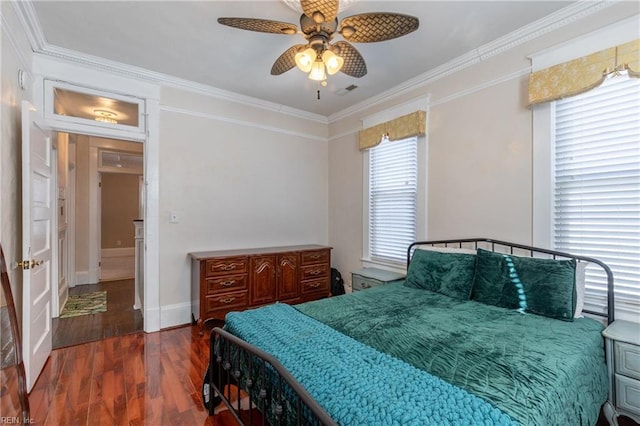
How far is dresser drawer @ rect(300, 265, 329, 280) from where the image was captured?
3.96 meters

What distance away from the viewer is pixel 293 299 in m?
3.88

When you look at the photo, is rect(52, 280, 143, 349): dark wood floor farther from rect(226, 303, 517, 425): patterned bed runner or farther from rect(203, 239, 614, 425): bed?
rect(226, 303, 517, 425): patterned bed runner

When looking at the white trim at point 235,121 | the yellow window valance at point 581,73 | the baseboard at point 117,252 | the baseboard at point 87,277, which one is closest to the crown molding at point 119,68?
the white trim at point 235,121

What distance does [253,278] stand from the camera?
3537mm

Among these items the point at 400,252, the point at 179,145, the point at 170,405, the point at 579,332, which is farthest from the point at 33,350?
the point at 579,332

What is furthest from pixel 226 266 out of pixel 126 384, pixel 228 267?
pixel 126 384

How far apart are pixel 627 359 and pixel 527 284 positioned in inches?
24.1

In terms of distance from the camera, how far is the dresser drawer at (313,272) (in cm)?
Answer: 396

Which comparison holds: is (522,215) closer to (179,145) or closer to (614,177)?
(614,177)

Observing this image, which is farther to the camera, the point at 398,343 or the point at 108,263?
the point at 108,263

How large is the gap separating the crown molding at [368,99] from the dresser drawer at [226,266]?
6.79 feet

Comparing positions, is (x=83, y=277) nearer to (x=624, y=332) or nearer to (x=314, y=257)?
(x=314, y=257)

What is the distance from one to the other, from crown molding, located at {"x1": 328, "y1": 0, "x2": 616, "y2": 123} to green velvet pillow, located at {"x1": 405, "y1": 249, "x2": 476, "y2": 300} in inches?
73.8

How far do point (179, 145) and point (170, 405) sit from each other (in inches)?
106
